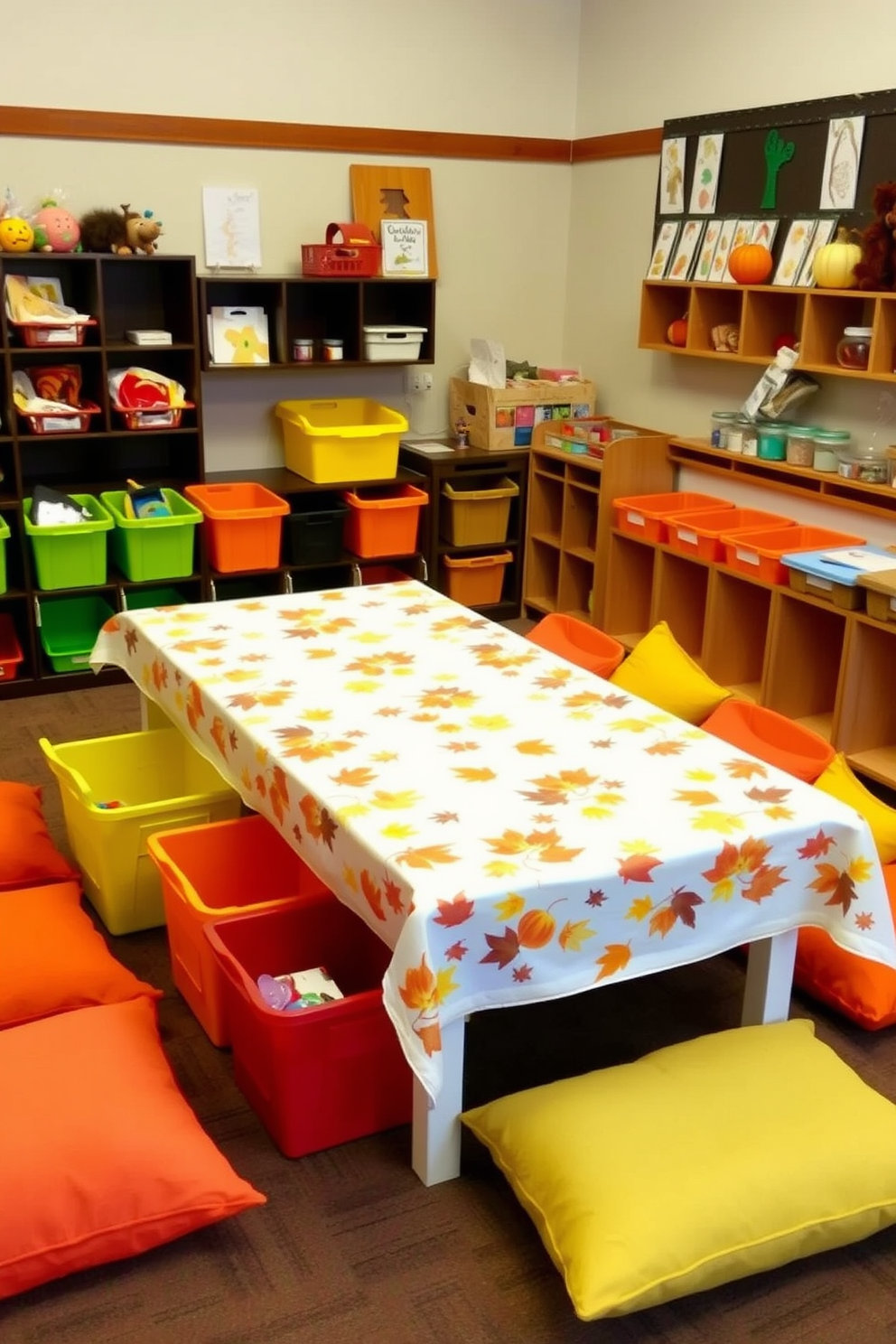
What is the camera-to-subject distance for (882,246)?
3.47 m

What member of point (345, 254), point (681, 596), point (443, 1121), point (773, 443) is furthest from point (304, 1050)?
point (345, 254)

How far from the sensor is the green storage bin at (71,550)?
13.1 ft

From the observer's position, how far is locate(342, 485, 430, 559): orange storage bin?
458 cm

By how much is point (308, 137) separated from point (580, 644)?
2.49 metres

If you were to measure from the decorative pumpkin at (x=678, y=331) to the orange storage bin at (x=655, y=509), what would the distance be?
0.54 meters

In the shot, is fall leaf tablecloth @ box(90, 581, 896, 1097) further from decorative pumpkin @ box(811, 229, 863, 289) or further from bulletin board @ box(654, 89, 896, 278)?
bulletin board @ box(654, 89, 896, 278)

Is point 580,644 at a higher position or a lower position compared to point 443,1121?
higher

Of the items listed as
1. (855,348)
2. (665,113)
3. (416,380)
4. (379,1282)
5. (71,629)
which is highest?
(665,113)

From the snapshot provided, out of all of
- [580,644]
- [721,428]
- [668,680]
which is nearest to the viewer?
[668,680]

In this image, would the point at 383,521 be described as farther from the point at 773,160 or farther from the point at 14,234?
the point at 773,160

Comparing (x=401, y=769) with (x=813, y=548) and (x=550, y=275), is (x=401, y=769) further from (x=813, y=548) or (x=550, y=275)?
(x=550, y=275)

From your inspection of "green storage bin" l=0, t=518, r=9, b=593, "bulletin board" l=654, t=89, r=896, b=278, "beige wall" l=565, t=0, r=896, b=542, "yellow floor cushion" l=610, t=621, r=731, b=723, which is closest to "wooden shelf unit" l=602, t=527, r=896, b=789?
"beige wall" l=565, t=0, r=896, b=542

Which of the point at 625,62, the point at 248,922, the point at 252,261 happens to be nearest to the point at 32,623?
the point at 252,261

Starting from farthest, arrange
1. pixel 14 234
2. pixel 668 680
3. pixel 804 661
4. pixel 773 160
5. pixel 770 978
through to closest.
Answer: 1. pixel 773 160
2. pixel 14 234
3. pixel 804 661
4. pixel 668 680
5. pixel 770 978
